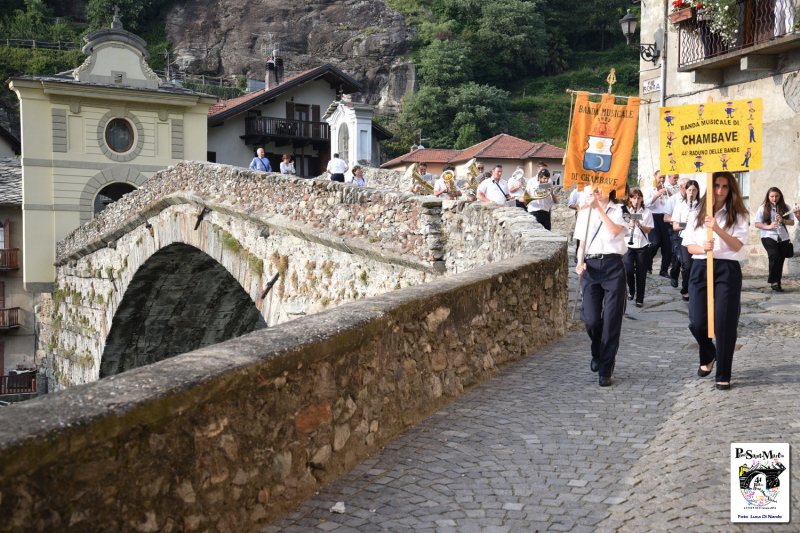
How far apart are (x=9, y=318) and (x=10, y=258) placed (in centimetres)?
217

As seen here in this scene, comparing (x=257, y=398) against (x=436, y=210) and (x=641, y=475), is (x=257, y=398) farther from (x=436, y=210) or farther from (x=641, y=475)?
(x=436, y=210)

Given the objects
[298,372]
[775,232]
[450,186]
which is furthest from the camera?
[450,186]

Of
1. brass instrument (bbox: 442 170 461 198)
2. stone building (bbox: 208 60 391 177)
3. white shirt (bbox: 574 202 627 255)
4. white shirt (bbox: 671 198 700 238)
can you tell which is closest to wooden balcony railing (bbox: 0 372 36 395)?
stone building (bbox: 208 60 391 177)

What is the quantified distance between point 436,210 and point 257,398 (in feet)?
22.5

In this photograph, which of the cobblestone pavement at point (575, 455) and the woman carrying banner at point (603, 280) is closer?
the cobblestone pavement at point (575, 455)

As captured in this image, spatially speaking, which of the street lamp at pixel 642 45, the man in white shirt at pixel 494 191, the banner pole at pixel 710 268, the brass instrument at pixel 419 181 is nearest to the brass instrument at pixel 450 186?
the man in white shirt at pixel 494 191

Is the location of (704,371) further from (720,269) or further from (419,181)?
(419,181)

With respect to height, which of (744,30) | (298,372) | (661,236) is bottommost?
(298,372)

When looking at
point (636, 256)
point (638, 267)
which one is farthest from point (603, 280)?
point (638, 267)

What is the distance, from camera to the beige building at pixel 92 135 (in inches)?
1014

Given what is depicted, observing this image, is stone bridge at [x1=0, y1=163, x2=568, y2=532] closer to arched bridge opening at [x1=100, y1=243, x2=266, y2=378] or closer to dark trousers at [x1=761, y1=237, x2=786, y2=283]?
A: dark trousers at [x1=761, y1=237, x2=786, y2=283]

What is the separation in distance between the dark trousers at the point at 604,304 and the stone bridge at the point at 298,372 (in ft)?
2.29

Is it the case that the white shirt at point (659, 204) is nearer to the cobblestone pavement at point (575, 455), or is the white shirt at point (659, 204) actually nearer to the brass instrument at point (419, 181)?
the brass instrument at point (419, 181)

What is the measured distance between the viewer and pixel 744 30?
13594 mm
